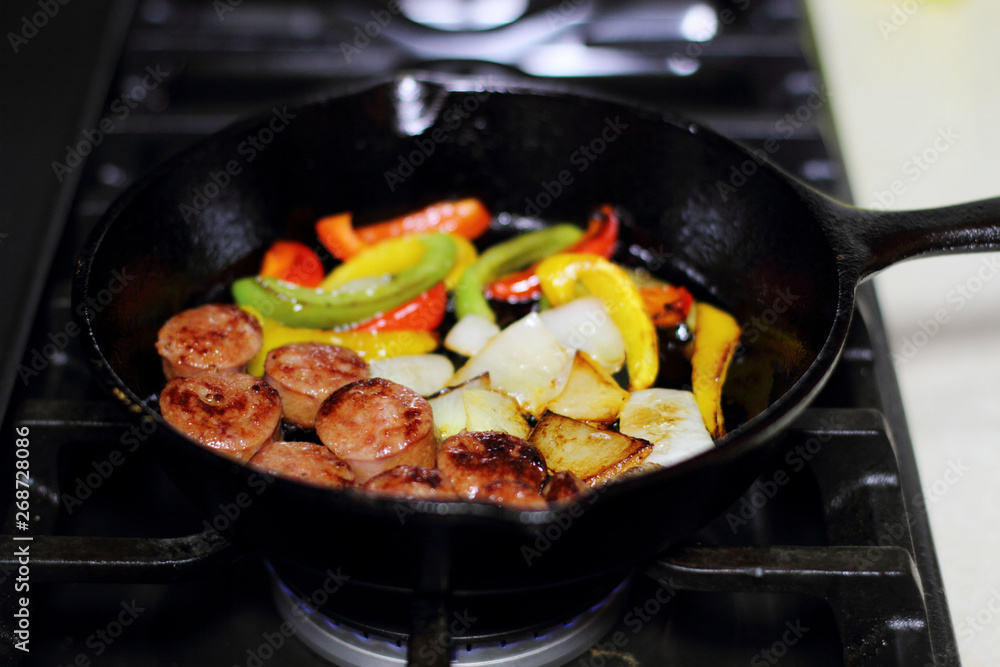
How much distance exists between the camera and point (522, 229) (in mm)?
2043

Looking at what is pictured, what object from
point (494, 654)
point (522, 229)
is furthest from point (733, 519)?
point (522, 229)

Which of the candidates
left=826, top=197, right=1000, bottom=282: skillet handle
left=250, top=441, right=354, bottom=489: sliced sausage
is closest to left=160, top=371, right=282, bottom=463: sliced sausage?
left=250, top=441, right=354, bottom=489: sliced sausage

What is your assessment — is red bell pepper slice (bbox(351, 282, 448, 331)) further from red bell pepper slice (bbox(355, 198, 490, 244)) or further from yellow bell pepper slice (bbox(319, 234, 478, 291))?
red bell pepper slice (bbox(355, 198, 490, 244))

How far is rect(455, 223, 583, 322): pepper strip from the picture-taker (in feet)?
5.74

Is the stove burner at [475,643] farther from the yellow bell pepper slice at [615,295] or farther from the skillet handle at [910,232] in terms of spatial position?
the skillet handle at [910,232]

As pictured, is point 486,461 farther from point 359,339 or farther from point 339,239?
point 339,239

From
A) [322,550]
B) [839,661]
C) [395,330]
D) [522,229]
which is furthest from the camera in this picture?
[522,229]

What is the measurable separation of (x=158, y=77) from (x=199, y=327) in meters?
1.14

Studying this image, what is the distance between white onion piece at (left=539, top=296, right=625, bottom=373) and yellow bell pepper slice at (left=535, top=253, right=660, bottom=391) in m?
0.02

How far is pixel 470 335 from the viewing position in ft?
5.44

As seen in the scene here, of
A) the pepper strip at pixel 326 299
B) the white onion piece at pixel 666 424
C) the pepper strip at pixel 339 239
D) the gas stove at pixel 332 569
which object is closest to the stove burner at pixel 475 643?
the gas stove at pixel 332 569

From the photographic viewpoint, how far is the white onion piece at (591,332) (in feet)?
5.33

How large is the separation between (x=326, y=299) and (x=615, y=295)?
0.55 meters

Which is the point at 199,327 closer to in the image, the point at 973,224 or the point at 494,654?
the point at 494,654
